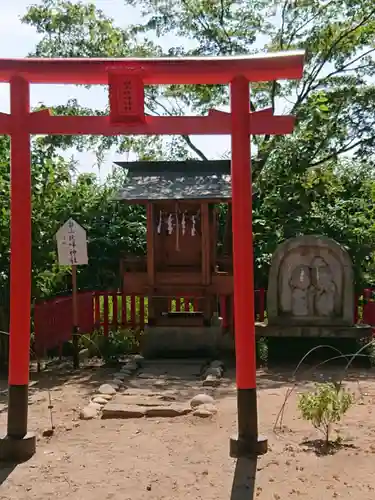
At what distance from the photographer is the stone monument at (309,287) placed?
9312 millimetres

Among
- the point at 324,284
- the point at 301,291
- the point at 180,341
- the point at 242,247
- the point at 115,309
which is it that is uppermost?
the point at 242,247

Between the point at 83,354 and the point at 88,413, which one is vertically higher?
the point at 83,354

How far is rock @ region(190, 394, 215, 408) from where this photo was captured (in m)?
6.70

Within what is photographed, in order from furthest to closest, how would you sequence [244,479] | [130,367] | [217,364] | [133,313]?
1. [133,313]
2. [217,364]
3. [130,367]
4. [244,479]

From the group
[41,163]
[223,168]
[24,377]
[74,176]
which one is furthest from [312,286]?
[74,176]

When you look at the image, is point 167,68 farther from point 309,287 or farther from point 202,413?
point 309,287

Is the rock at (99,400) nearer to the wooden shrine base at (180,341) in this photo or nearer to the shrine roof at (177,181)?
the wooden shrine base at (180,341)

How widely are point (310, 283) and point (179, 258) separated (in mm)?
2185

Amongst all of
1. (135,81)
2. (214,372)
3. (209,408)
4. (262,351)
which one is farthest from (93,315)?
(135,81)

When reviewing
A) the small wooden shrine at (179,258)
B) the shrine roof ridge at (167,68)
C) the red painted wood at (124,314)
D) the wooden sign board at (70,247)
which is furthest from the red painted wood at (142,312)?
the shrine roof ridge at (167,68)

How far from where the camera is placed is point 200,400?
265 inches

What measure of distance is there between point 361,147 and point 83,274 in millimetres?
7002

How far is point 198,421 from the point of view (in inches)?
243

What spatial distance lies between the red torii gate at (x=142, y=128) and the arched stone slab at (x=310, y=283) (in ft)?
14.6
